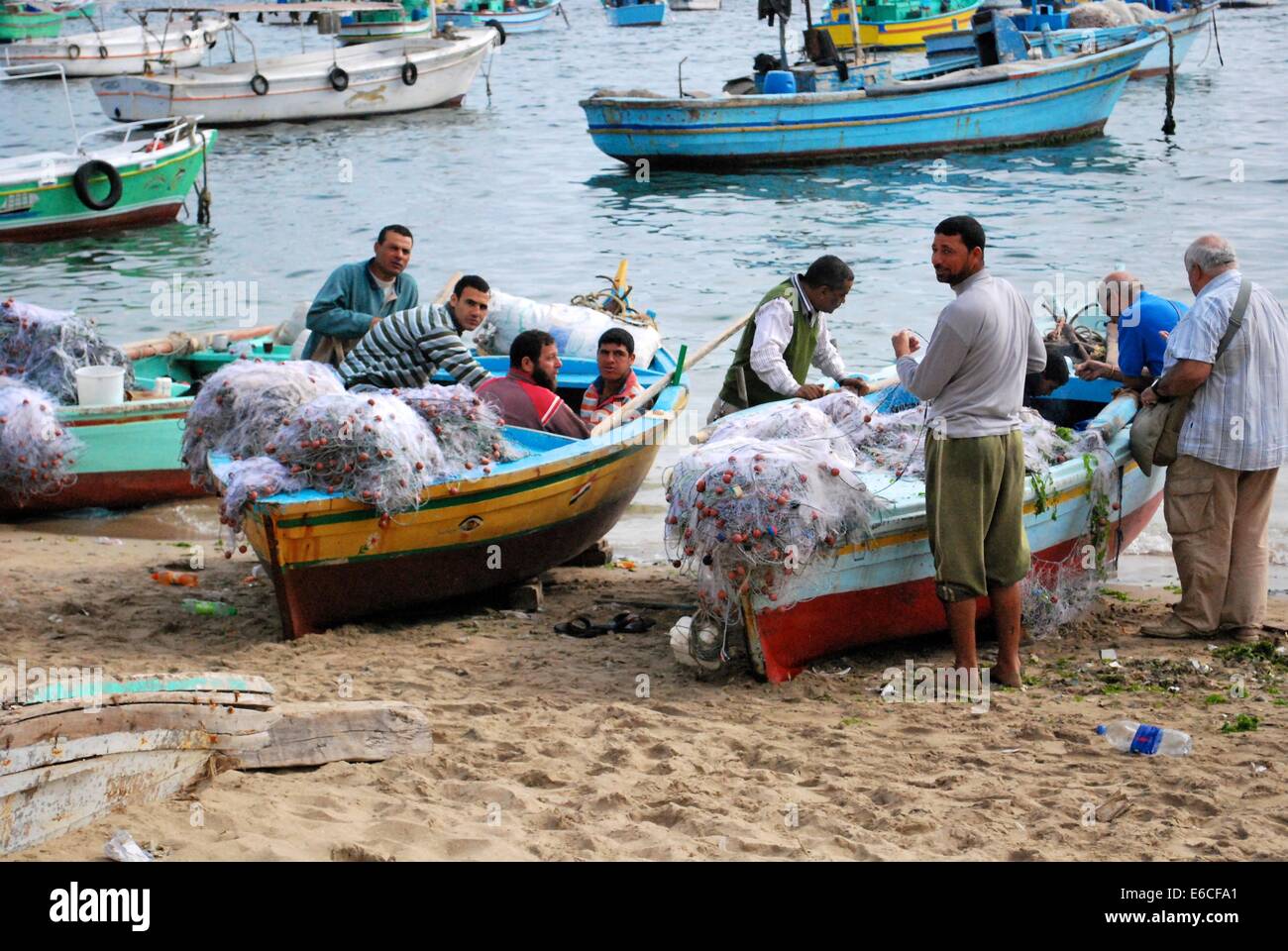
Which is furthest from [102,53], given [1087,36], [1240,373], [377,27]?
[1240,373]

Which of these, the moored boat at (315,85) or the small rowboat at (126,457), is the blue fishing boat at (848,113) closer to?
the moored boat at (315,85)

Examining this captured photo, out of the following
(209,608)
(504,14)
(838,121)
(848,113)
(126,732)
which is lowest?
(209,608)

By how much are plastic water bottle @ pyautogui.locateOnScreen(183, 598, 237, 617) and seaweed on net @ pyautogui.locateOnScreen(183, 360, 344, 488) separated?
1.97 feet

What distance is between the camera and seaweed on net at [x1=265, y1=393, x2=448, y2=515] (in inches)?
257

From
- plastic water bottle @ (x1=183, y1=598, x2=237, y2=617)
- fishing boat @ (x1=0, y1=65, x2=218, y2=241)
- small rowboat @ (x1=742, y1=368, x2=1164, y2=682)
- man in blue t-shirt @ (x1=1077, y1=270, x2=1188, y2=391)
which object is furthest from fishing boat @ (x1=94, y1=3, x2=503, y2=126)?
small rowboat @ (x1=742, y1=368, x2=1164, y2=682)

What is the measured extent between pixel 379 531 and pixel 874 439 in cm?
234

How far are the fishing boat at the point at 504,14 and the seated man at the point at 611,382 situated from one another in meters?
48.2

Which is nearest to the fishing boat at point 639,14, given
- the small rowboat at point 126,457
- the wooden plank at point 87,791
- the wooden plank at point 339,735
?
the small rowboat at point 126,457

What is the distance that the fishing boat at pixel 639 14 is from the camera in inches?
2233

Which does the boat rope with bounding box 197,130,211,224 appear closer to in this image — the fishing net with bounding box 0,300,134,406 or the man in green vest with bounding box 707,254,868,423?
the fishing net with bounding box 0,300,134,406

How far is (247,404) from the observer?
23.2ft

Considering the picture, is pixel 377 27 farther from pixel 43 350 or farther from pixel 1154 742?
pixel 1154 742

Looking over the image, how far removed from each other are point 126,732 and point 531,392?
3556mm
